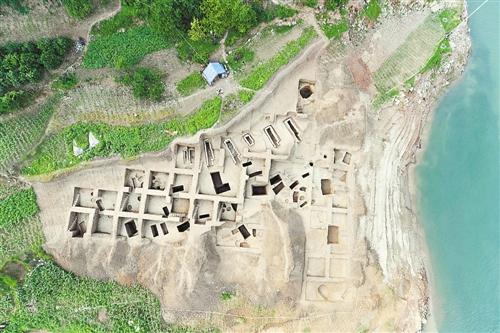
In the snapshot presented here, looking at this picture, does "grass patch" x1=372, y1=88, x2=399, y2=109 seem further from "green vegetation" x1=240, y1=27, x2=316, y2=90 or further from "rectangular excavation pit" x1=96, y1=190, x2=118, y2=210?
"rectangular excavation pit" x1=96, y1=190, x2=118, y2=210

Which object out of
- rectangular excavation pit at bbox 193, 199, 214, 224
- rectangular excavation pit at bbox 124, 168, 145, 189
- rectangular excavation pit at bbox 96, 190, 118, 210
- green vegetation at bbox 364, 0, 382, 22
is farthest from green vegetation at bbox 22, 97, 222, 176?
green vegetation at bbox 364, 0, 382, 22

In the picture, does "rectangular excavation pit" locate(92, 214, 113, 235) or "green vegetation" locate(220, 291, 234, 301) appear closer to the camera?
"green vegetation" locate(220, 291, 234, 301)

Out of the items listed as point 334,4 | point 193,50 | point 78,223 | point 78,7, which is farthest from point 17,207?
point 334,4

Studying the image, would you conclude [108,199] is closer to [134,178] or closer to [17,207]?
[134,178]

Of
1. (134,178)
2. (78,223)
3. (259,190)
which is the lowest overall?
(78,223)

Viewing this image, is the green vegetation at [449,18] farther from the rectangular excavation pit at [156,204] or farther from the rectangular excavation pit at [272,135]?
the rectangular excavation pit at [156,204]

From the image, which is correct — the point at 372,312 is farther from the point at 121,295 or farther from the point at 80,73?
the point at 80,73
